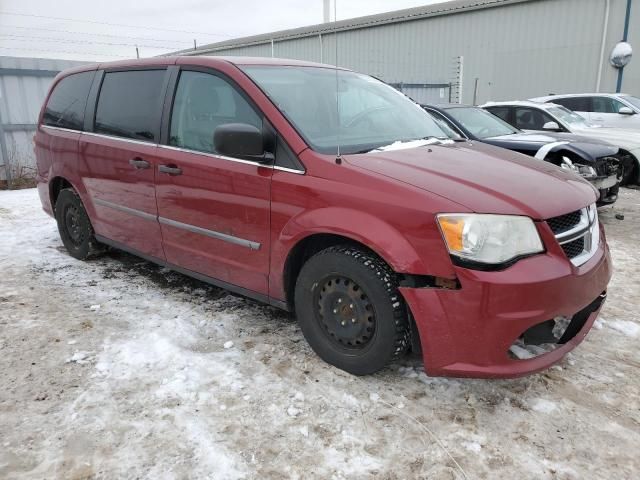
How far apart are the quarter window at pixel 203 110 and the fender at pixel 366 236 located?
742 millimetres

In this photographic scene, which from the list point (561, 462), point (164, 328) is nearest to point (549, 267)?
point (561, 462)

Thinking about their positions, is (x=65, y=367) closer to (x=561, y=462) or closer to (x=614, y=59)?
(x=561, y=462)

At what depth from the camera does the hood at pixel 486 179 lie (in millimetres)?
2301

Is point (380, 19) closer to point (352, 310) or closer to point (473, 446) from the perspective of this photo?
point (352, 310)

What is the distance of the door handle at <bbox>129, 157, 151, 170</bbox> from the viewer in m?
3.54

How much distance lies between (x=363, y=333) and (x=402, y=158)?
0.97 m

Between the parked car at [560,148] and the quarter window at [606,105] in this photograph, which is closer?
the parked car at [560,148]

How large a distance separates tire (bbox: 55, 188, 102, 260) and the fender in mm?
2520

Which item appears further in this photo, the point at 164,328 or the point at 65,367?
the point at 164,328

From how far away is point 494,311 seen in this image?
2.17 metres

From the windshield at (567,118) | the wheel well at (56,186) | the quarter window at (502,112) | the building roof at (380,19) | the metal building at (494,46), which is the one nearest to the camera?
the wheel well at (56,186)

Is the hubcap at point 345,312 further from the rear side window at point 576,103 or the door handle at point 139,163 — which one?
the rear side window at point 576,103

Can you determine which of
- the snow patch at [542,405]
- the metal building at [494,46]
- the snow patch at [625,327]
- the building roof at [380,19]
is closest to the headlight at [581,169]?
the snow patch at [625,327]

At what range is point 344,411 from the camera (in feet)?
8.02
